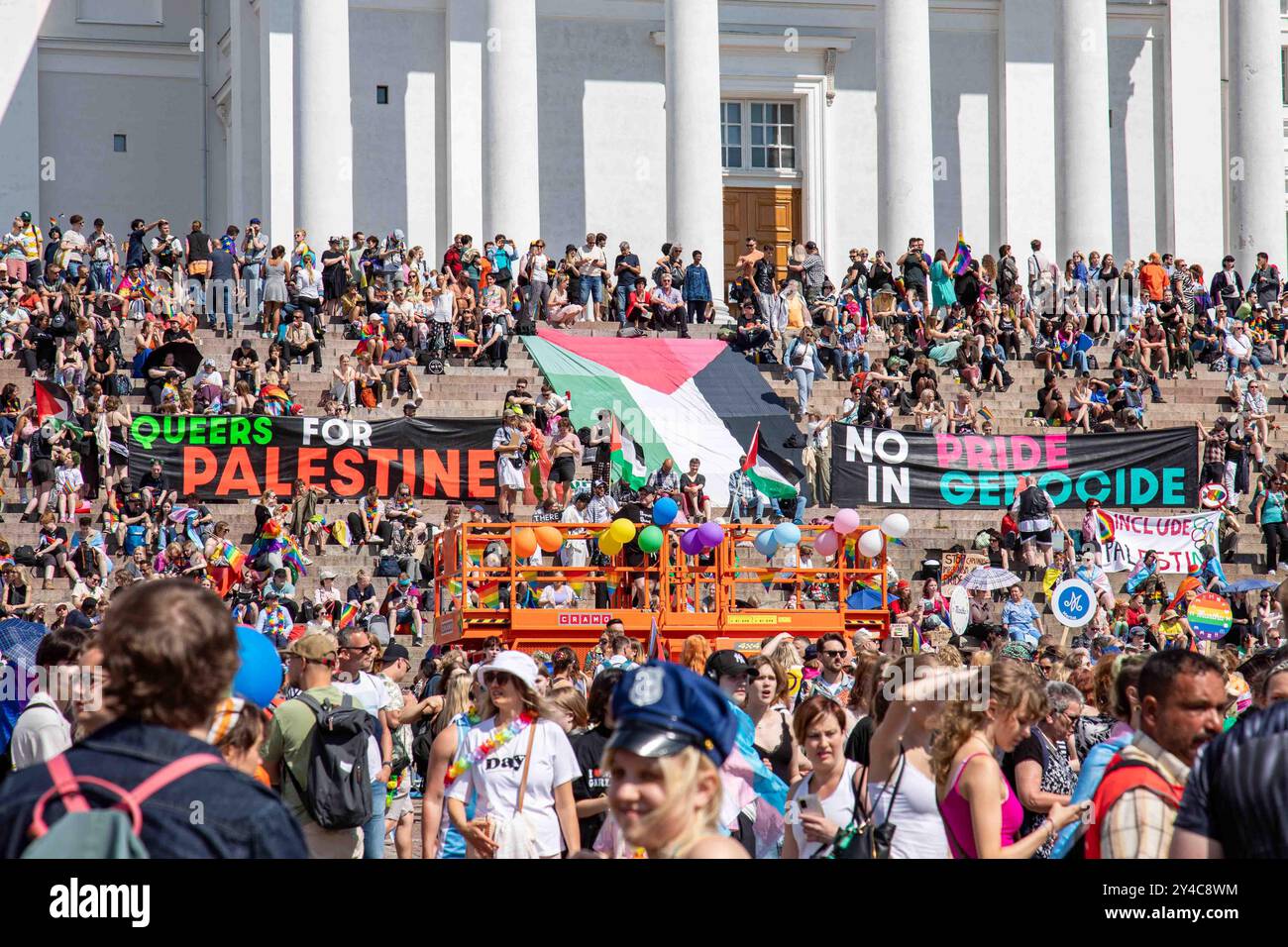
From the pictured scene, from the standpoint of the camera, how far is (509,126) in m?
40.8

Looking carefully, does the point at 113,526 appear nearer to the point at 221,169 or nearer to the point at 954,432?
the point at 954,432

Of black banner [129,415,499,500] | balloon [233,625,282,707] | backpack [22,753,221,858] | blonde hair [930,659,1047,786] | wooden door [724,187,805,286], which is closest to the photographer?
backpack [22,753,221,858]

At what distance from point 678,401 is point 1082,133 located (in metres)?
13.9

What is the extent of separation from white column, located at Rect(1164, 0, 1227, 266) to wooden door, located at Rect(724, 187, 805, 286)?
8223mm

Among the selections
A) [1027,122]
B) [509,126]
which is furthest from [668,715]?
[1027,122]

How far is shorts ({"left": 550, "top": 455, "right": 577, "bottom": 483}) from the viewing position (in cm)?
2962

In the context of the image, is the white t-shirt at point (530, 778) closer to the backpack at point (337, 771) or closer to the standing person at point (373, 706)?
the backpack at point (337, 771)

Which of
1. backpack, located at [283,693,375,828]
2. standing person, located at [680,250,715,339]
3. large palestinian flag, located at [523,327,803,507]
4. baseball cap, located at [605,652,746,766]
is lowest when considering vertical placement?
backpack, located at [283,693,375,828]

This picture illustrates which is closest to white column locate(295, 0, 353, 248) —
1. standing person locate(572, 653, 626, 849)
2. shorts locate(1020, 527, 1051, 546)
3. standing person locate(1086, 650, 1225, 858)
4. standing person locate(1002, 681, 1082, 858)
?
shorts locate(1020, 527, 1051, 546)

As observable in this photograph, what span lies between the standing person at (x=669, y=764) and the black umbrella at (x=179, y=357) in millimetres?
26698

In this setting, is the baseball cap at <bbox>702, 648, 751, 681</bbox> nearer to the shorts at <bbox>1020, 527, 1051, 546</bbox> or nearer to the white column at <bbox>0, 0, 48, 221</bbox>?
the shorts at <bbox>1020, 527, 1051, 546</bbox>

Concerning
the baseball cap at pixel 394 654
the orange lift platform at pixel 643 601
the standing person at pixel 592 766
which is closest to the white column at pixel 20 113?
the orange lift platform at pixel 643 601

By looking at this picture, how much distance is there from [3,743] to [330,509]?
19425 millimetres

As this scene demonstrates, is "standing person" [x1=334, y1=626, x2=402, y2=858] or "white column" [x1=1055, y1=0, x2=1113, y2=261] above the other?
"white column" [x1=1055, y1=0, x2=1113, y2=261]
